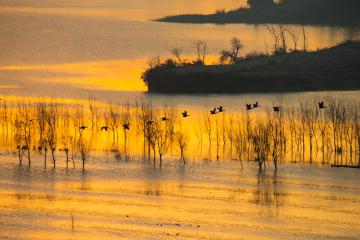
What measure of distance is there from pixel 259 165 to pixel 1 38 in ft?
354

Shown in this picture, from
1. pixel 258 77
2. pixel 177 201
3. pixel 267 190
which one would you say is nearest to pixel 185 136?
pixel 267 190

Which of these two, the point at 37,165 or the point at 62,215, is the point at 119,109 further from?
the point at 62,215

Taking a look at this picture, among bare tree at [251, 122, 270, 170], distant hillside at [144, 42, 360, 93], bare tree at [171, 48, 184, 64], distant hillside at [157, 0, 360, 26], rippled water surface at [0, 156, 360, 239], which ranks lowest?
rippled water surface at [0, 156, 360, 239]

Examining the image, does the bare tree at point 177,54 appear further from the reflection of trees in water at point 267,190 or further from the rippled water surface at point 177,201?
the reflection of trees in water at point 267,190

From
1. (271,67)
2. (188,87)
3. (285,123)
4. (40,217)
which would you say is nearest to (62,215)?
(40,217)

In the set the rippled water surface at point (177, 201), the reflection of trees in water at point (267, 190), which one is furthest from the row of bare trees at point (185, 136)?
the rippled water surface at point (177, 201)

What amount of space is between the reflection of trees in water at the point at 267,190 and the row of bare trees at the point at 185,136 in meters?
1.32

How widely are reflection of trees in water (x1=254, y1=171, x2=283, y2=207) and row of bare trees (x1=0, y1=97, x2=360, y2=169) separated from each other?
1.32 m

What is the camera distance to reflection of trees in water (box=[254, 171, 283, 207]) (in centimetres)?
4732

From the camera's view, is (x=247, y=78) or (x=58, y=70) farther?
(x=58, y=70)

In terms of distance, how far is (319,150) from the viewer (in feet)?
193

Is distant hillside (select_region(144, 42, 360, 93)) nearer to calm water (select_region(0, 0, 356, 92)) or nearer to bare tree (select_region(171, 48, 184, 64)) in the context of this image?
calm water (select_region(0, 0, 356, 92))

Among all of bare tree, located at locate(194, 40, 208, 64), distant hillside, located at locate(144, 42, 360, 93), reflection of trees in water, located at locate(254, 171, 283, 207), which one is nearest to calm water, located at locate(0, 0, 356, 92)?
bare tree, located at locate(194, 40, 208, 64)

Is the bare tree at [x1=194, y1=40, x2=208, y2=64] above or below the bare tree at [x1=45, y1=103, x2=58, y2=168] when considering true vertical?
above
